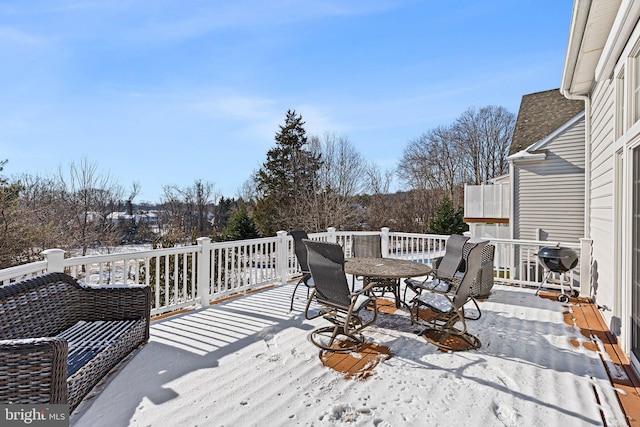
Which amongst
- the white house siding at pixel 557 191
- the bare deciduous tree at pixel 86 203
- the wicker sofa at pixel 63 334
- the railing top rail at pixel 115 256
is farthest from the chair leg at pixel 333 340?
the bare deciduous tree at pixel 86 203

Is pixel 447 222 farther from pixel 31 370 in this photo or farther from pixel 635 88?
pixel 31 370

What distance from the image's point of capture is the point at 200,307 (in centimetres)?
445

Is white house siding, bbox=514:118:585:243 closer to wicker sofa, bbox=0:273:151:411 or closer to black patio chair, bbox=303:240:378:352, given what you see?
black patio chair, bbox=303:240:378:352

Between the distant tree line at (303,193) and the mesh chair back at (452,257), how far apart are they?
951cm

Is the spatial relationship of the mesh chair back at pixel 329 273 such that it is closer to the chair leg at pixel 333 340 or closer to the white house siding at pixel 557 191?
the chair leg at pixel 333 340

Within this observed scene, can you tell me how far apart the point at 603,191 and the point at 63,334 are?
5982mm

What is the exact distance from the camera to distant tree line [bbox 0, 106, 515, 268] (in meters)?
14.0

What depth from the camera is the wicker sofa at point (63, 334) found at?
1640mm

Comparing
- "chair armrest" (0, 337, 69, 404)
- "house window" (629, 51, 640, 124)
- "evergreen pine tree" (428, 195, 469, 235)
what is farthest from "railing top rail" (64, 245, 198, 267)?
"evergreen pine tree" (428, 195, 469, 235)

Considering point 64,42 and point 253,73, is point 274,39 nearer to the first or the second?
point 253,73

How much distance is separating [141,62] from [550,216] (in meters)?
11.4

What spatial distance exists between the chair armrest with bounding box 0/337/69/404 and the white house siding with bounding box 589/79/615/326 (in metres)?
4.80

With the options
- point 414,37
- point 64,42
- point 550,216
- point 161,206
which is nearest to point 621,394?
point 550,216

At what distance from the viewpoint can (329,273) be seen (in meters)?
3.11
